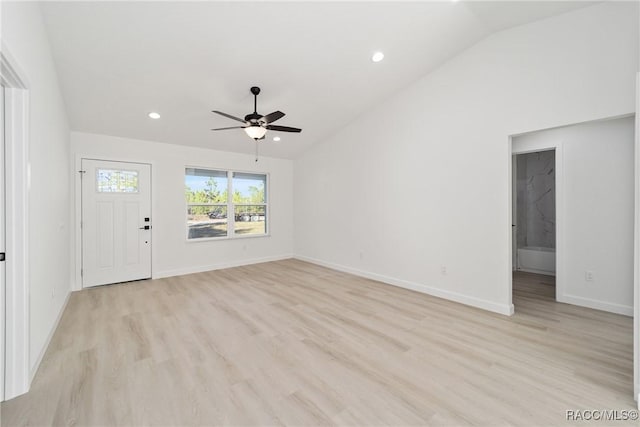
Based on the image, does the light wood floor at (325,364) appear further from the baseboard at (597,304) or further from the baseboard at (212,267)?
the baseboard at (212,267)

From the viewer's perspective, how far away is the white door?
452 cm

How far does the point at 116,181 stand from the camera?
4.78m

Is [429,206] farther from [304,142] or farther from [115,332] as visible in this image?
[115,332]

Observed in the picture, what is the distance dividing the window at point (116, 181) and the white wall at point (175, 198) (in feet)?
0.80

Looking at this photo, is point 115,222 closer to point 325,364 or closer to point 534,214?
point 325,364

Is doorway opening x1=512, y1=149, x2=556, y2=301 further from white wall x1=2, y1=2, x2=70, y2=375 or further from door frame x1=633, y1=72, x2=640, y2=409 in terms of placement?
white wall x1=2, y1=2, x2=70, y2=375

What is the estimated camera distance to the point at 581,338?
8.96 feet

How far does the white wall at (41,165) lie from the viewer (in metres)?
1.97

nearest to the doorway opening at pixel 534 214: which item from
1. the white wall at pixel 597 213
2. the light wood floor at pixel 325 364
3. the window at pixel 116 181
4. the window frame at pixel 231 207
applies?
the white wall at pixel 597 213

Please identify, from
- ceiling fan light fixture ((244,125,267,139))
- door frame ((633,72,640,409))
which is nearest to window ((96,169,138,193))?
ceiling fan light fixture ((244,125,267,139))

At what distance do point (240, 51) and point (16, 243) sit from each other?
9.01ft

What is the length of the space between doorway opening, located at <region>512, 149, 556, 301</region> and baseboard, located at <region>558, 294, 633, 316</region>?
1.57 metres

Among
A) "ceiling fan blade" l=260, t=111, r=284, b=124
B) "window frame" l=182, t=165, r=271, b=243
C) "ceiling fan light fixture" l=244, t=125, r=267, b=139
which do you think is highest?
"ceiling fan blade" l=260, t=111, r=284, b=124

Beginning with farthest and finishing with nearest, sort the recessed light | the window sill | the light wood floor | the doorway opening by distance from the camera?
the window sill
the doorway opening
the recessed light
the light wood floor
